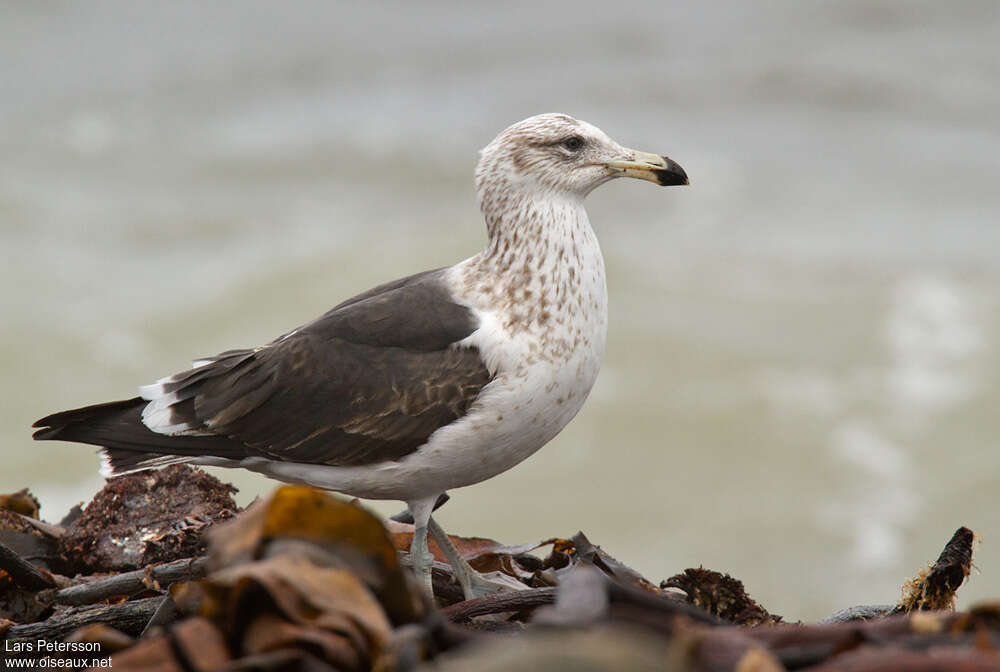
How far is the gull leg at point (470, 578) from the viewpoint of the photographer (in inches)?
183

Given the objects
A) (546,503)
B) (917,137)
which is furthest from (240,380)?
(917,137)

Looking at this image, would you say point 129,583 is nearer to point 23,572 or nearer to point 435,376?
point 23,572

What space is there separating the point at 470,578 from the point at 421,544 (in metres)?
0.24

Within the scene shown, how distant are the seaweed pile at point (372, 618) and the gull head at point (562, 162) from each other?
186cm

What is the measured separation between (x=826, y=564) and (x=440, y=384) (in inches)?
275

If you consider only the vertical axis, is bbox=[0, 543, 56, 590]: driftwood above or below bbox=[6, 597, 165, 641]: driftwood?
above

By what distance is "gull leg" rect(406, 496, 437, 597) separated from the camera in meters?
4.70

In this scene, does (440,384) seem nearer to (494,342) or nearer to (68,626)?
(494,342)

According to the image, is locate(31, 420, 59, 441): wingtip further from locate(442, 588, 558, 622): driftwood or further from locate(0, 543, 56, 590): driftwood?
locate(442, 588, 558, 622): driftwood

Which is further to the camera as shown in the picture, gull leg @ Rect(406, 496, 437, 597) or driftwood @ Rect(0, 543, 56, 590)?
gull leg @ Rect(406, 496, 437, 597)

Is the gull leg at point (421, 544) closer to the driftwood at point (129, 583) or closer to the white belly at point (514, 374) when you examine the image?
the white belly at point (514, 374)

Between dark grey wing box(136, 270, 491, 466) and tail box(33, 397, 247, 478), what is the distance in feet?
0.15

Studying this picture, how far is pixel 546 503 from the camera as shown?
37.9 feet

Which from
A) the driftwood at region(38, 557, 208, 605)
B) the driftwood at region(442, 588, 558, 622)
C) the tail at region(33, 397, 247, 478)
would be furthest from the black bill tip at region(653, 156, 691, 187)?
the driftwood at region(38, 557, 208, 605)
